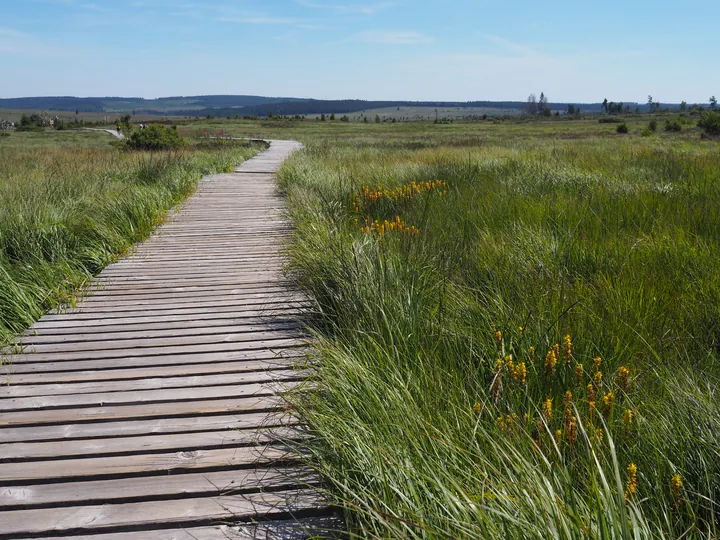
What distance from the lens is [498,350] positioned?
96.0 inches

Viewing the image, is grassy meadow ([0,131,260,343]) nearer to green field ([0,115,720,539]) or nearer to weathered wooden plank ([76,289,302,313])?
green field ([0,115,720,539])

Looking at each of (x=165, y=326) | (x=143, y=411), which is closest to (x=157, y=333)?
(x=165, y=326)

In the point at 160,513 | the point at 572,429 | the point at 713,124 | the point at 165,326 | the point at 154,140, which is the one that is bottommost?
the point at 160,513

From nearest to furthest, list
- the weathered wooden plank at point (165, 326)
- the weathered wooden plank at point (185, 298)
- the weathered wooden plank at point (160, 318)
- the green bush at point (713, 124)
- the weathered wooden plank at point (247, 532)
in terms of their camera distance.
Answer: the weathered wooden plank at point (247, 532) < the weathered wooden plank at point (165, 326) < the weathered wooden plank at point (160, 318) < the weathered wooden plank at point (185, 298) < the green bush at point (713, 124)

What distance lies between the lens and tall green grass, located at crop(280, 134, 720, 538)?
5.36 feet

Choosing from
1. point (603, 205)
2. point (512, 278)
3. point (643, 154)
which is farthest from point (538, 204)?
point (643, 154)

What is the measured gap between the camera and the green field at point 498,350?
5.53 ft

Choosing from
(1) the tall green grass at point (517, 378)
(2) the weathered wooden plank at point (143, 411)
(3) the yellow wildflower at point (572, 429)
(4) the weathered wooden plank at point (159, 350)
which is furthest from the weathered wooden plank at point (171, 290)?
(3) the yellow wildflower at point (572, 429)

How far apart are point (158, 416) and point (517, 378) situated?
167cm

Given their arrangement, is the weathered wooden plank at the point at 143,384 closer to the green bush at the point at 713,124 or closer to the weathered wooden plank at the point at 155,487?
the weathered wooden plank at the point at 155,487

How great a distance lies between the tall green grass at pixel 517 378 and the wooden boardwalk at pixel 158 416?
26cm

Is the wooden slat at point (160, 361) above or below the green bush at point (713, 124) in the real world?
below

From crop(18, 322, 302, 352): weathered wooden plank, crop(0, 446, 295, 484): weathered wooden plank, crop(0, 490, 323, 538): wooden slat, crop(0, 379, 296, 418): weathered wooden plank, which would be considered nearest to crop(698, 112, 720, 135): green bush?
crop(18, 322, 302, 352): weathered wooden plank

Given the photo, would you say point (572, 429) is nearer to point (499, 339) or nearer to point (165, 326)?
point (499, 339)
